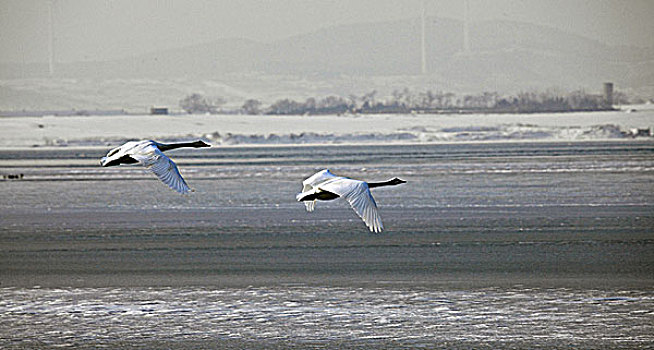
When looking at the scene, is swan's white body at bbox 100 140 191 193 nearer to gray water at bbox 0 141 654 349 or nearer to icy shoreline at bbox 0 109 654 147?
gray water at bbox 0 141 654 349

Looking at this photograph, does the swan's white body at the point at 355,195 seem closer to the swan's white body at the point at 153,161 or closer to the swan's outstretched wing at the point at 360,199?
the swan's outstretched wing at the point at 360,199

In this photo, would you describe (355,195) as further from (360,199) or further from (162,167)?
(162,167)

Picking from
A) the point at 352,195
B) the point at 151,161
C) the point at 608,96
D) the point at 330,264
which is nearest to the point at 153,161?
the point at 151,161

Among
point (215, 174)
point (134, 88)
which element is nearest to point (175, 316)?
Result: point (215, 174)

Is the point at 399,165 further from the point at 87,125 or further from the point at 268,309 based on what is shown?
the point at 87,125

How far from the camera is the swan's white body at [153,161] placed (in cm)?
897

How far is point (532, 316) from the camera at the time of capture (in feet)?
37.4

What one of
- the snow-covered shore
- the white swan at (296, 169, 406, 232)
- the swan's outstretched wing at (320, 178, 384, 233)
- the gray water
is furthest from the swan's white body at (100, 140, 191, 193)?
the snow-covered shore

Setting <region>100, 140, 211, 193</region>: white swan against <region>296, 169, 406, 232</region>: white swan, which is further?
<region>100, 140, 211, 193</region>: white swan

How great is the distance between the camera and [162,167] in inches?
363

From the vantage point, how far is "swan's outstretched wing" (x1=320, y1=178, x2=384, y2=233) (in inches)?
343

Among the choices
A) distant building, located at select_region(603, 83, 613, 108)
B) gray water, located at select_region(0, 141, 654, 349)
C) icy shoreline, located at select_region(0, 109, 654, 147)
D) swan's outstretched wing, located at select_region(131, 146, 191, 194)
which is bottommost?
gray water, located at select_region(0, 141, 654, 349)

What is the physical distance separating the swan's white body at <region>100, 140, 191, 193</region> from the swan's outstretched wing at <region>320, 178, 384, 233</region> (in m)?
1.23

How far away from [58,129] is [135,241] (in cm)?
4350
